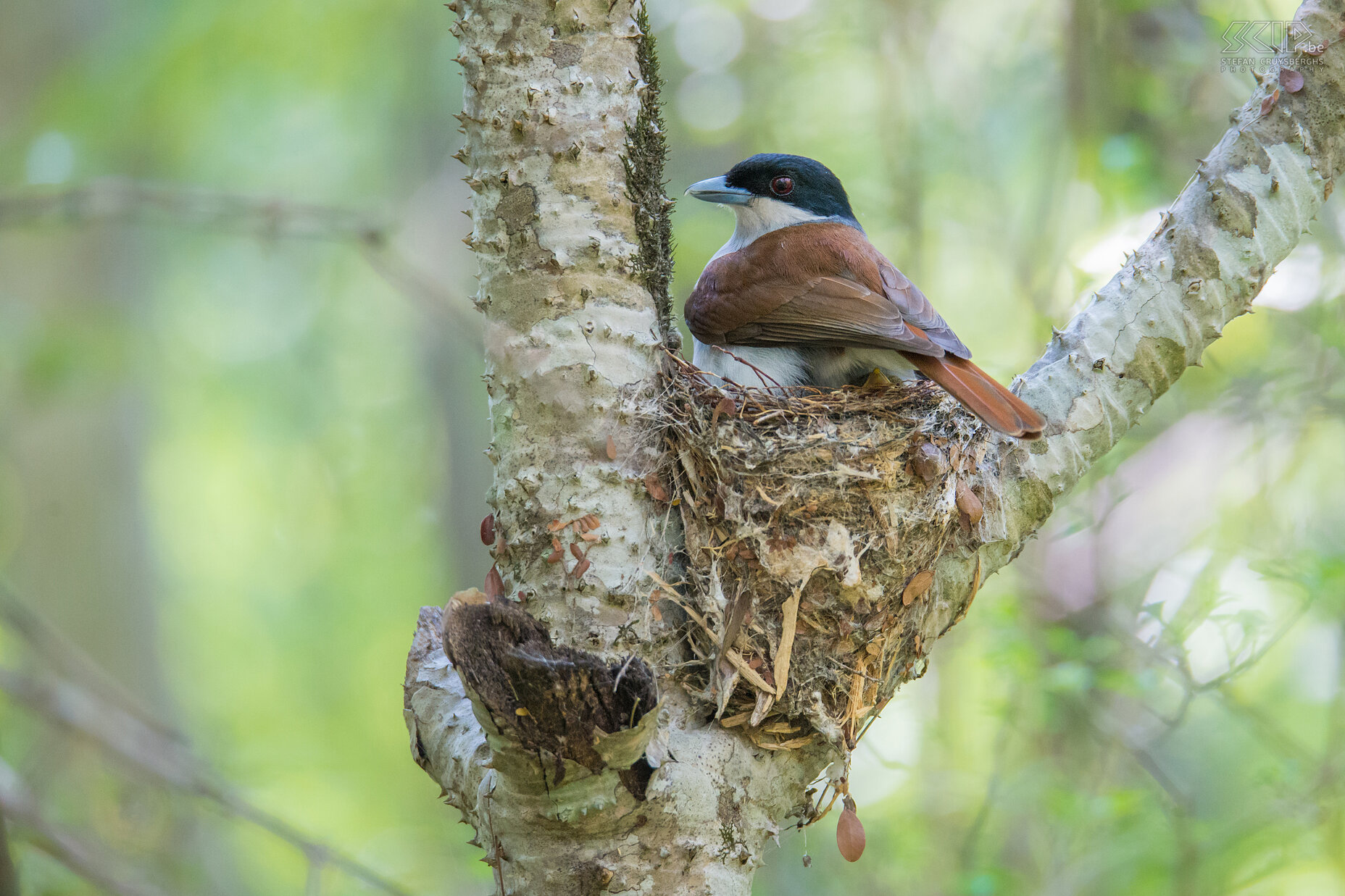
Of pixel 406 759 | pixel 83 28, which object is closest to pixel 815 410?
pixel 83 28

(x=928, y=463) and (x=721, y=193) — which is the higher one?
(x=721, y=193)

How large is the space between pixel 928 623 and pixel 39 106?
19.8 ft

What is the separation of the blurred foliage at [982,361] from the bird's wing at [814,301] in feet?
3.36

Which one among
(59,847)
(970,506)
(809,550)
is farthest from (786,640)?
(59,847)

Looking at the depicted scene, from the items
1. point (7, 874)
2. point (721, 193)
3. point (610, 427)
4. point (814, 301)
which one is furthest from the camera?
point (721, 193)

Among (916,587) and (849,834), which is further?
(916,587)

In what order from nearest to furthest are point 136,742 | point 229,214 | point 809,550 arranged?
point 809,550 → point 229,214 → point 136,742

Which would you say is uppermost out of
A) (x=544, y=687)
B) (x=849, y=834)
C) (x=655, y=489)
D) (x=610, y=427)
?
(x=610, y=427)

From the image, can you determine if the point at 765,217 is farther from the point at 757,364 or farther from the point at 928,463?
the point at 928,463

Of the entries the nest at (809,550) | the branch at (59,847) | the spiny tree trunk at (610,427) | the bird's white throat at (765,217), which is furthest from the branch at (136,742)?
the bird's white throat at (765,217)

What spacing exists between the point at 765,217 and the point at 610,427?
2.20 metres

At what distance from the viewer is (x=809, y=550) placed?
8.23 ft

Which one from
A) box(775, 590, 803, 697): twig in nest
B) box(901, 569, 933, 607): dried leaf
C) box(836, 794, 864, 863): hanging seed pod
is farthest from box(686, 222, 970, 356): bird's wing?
box(836, 794, 864, 863): hanging seed pod

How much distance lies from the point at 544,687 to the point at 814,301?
79.7 inches
